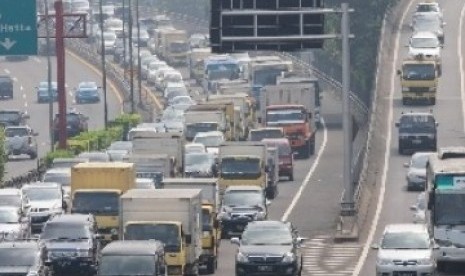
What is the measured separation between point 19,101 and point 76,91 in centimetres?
390

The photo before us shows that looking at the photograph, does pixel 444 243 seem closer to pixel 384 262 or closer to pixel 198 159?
pixel 384 262

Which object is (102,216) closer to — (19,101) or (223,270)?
(223,270)

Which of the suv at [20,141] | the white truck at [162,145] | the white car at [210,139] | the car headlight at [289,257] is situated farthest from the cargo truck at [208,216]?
the suv at [20,141]

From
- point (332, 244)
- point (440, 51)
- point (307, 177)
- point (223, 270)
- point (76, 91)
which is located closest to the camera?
point (223, 270)

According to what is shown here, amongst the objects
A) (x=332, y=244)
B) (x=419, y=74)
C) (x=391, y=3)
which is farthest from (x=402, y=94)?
(x=332, y=244)

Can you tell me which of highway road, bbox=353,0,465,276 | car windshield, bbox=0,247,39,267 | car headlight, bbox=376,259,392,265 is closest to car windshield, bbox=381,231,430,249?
car headlight, bbox=376,259,392,265

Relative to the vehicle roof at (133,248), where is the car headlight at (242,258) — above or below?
below

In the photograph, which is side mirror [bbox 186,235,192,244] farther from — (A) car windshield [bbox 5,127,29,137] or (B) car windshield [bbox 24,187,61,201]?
(A) car windshield [bbox 5,127,29,137]

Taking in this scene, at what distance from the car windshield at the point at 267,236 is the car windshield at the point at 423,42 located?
203 feet

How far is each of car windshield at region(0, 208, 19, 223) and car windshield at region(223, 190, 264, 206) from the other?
8659mm

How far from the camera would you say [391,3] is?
480 ft

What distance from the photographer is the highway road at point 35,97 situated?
12169 centimetres

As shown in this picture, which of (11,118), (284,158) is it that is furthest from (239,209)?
(11,118)

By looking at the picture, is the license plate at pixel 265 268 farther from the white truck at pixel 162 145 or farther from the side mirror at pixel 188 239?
the white truck at pixel 162 145
